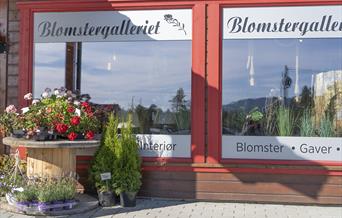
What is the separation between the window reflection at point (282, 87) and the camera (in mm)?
8023

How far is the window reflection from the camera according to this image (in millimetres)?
8023

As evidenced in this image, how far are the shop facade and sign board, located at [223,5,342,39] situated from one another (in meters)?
0.01

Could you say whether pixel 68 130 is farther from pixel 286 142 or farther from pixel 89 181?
pixel 286 142

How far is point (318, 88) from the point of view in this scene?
8.07 meters

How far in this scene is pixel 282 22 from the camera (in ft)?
26.3

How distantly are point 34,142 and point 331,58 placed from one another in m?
4.45

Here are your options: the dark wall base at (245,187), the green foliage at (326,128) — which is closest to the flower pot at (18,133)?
the dark wall base at (245,187)

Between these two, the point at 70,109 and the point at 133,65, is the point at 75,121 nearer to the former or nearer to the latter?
the point at 70,109

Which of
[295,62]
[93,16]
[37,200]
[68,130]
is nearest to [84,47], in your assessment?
[93,16]

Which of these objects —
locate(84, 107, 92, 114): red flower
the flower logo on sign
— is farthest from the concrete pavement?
the flower logo on sign

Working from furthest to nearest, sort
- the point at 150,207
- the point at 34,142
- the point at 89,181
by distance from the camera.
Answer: the point at 89,181 < the point at 150,207 < the point at 34,142

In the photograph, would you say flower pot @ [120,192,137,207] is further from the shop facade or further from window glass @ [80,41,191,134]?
window glass @ [80,41,191,134]

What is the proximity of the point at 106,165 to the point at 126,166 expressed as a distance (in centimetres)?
29

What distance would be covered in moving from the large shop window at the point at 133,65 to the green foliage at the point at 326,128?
198 cm
